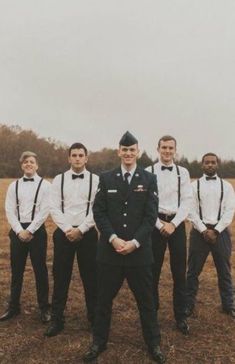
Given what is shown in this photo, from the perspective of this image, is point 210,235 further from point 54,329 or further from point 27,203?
point 27,203

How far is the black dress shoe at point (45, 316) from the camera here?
22.0 ft

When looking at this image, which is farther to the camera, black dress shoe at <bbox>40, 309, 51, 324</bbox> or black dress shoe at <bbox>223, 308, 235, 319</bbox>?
black dress shoe at <bbox>223, 308, 235, 319</bbox>

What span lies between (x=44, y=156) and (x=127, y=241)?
2496 inches

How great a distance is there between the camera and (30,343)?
5945 millimetres

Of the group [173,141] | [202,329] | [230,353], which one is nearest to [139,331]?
[202,329]

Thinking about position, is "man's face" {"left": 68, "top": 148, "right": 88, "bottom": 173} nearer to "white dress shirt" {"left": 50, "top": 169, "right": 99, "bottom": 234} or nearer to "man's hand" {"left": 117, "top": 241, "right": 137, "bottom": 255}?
"white dress shirt" {"left": 50, "top": 169, "right": 99, "bottom": 234}

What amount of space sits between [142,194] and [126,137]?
76cm

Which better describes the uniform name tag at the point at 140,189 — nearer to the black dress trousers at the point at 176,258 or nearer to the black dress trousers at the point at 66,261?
the black dress trousers at the point at 176,258

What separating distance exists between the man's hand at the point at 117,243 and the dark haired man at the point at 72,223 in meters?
0.91

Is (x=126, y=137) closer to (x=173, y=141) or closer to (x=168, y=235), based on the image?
(x=173, y=141)

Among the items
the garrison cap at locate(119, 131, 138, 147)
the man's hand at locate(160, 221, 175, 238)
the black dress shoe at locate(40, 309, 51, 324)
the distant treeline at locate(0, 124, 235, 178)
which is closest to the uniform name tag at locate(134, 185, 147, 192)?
the garrison cap at locate(119, 131, 138, 147)

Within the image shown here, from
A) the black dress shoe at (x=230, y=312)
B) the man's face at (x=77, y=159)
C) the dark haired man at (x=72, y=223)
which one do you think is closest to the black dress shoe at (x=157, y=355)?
the dark haired man at (x=72, y=223)

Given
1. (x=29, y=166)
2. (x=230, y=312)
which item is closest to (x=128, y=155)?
(x=29, y=166)

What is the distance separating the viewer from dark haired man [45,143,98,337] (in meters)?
6.28
